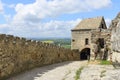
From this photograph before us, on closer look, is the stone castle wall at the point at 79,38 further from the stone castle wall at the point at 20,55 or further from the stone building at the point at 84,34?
the stone castle wall at the point at 20,55

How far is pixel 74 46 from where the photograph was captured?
57.8 metres

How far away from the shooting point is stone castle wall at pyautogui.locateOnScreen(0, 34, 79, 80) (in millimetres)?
14337

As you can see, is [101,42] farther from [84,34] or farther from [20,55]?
[84,34]

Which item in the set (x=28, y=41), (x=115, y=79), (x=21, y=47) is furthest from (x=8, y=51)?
(x=115, y=79)

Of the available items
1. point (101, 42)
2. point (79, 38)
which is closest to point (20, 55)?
point (101, 42)

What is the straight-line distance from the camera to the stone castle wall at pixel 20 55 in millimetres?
14337

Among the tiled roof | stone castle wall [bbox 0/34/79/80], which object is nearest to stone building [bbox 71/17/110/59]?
the tiled roof

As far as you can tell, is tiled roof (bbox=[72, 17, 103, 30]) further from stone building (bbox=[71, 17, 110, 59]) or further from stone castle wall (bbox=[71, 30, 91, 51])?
stone castle wall (bbox=[71, 30, 91, 51])

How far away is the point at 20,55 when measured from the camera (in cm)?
1697

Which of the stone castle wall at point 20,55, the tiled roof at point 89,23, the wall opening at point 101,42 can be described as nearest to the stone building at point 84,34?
the tiled roof at point 89,23

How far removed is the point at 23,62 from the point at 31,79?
361 cm

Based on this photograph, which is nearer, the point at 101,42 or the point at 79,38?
the point at 101,42

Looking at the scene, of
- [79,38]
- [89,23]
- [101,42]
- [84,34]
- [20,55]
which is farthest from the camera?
[79,38]

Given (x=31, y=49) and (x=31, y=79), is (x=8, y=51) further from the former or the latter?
(x=31, y=49)
